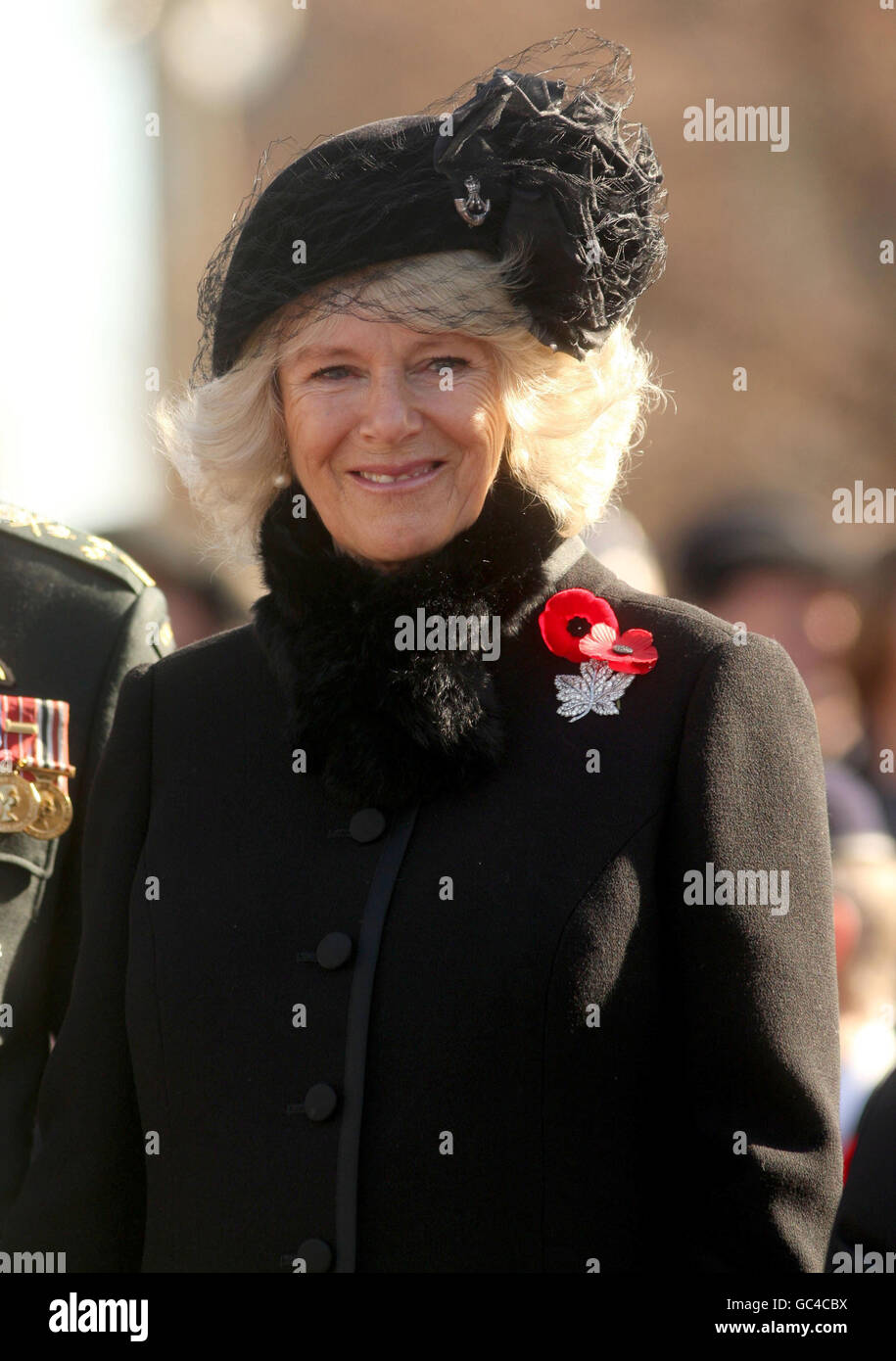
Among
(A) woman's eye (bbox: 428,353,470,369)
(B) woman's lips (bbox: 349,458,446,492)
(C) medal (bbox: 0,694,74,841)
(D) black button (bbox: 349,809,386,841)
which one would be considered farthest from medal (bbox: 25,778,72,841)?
(A) woman's eye (bbox: 428,353,470,369)

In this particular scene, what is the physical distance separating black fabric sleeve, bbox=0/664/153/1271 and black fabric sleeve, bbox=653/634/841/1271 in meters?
0.79

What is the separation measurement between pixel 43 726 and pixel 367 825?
0.79 m

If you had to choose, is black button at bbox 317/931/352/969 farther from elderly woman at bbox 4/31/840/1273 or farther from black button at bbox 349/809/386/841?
black button at bbox 349/809/386/841

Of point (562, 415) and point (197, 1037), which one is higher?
point (562, 415)

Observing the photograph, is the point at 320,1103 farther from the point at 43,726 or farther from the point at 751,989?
the point at 43,726

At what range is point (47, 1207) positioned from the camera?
7.48 feet

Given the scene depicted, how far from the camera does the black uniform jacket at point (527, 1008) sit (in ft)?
6.39

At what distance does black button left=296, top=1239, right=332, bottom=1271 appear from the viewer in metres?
2.02

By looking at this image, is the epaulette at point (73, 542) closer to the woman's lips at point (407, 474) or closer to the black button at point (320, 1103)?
the woman's lips at point (407, 474)

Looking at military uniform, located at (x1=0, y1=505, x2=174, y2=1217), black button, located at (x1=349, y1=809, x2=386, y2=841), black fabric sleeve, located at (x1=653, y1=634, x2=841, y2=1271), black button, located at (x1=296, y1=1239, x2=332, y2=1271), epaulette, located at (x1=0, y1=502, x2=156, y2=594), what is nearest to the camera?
black fabric sleeve, located at (x1=653, y1=634, x2=841, y2=1271)

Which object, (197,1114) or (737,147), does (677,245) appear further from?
(197,1114)

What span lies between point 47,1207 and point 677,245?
735 cm
